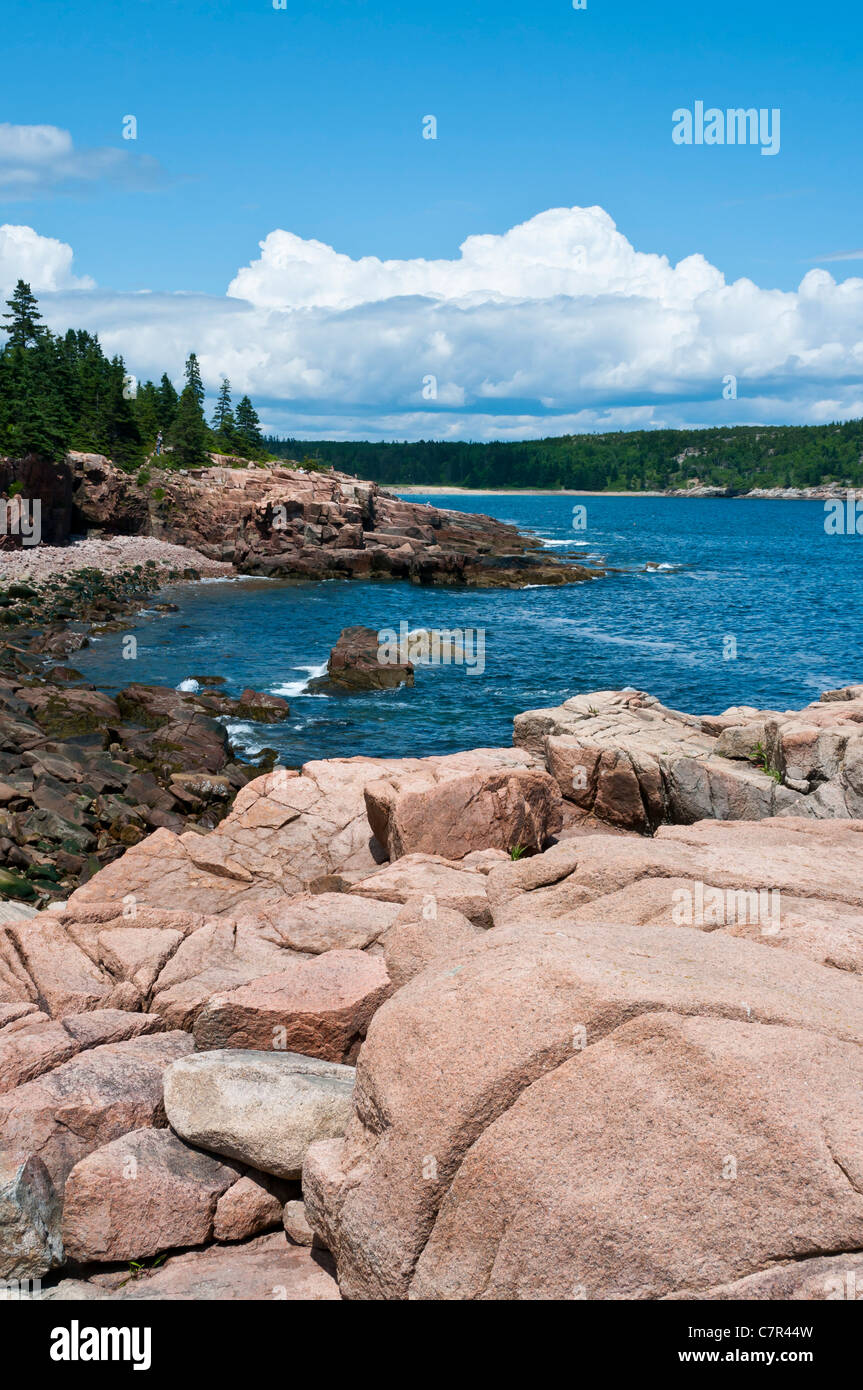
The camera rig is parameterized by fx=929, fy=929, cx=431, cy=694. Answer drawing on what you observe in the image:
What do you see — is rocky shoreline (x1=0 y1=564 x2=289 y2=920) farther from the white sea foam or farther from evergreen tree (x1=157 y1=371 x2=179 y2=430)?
evergreen tree (x1=157 y1=371 x2=179 y2=430)

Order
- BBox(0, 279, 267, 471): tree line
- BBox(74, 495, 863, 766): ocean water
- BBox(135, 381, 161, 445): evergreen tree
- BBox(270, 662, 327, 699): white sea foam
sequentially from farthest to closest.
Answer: BBox(135, 381, 161, 445): evergreen tree < BBox(0, 279, 267, 471): tree line < BBox(270, 662, 327, 699): white sea foam < BBox(74, 495, 863, 766): ocean water

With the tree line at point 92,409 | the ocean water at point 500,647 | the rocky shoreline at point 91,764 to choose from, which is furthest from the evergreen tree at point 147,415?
the rocky shoreline at point 91,764

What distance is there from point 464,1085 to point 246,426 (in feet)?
418


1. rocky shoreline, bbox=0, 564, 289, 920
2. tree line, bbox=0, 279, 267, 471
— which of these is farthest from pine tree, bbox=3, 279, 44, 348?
rocky shoreline, bbox=0, 564, 289, 920

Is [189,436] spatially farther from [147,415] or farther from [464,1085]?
[464,1085]

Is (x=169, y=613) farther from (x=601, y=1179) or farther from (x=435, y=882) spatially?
(x=601, y=1179)

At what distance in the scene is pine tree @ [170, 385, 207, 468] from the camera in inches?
4065

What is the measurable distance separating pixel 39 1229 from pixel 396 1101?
3.54 meters

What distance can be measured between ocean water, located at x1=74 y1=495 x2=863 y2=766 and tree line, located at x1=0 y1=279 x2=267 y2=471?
19657mm

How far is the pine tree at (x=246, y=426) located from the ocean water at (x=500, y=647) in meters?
47.5

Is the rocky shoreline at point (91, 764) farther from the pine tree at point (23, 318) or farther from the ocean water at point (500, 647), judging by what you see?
the pine tree at point (23, 318)

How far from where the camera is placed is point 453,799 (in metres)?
17.7

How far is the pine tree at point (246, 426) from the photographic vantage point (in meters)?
123
